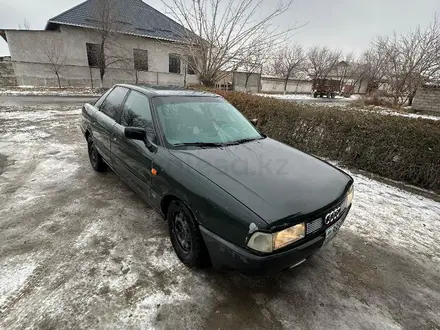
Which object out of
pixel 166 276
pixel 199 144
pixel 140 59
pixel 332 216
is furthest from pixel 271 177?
pixel 140 59

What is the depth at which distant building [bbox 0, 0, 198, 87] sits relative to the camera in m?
18.1

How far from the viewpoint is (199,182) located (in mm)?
1940

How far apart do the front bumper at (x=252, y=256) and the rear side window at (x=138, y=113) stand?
128cm

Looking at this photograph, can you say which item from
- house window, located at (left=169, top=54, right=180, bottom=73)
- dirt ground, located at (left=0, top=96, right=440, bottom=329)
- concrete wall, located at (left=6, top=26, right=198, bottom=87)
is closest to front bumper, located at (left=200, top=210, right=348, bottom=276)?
dirt ground, located at (left=0, top=96, right=440, bottom=329)

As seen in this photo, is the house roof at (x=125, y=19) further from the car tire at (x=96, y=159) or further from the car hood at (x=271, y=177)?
the car hood at (x=271, y=177)

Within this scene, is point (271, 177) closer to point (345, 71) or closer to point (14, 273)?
point (14, 273)

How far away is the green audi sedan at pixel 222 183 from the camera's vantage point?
1689 millimetres

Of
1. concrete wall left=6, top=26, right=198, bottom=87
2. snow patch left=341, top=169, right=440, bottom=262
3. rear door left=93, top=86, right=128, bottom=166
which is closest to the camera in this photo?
snow patch left=341, top=169, right=440, bottom=262

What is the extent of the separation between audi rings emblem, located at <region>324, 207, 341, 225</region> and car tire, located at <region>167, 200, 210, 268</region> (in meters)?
1.02

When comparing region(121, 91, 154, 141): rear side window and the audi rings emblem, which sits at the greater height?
region(121, 91, 154, 141): rear side window

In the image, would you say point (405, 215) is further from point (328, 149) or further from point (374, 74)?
point (374, 74)

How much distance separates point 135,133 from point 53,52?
2140 cm

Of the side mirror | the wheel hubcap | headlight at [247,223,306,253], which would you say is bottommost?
the wheel hubcap

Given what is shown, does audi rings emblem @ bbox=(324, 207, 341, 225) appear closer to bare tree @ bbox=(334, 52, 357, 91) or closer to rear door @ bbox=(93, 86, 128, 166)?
rear door @ bbox=(93, 86, 128, 166)
